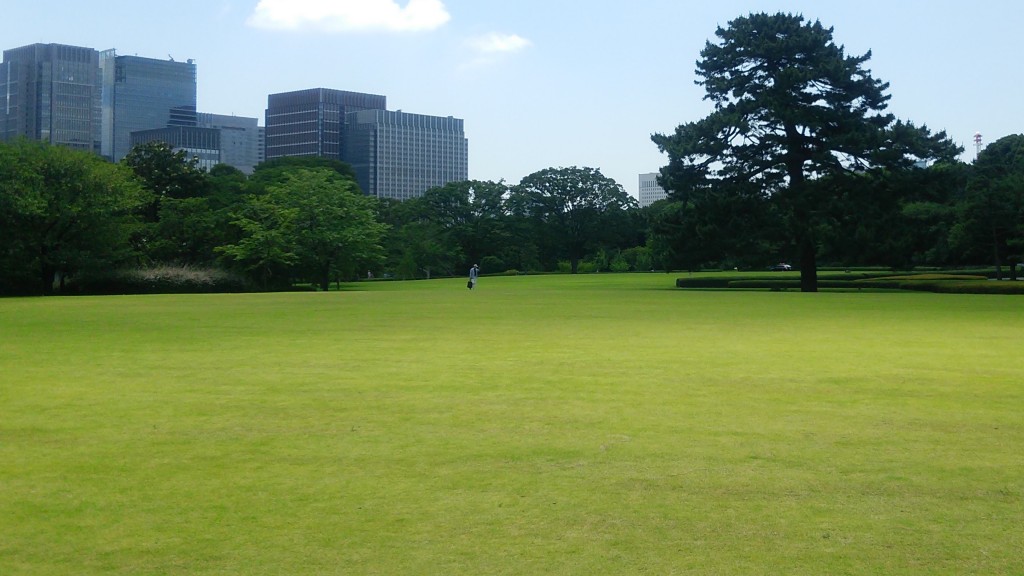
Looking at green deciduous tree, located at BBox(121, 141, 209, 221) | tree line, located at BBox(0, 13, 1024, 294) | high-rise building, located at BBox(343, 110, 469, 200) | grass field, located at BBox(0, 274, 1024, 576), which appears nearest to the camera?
grass field, located at BBox(0, 274, 1024, 576)

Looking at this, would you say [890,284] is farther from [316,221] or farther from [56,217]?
[56,217]

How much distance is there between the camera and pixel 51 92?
184000mm

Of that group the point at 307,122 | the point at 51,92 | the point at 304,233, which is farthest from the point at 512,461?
the point at 51,92

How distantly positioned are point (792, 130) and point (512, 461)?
128 ft

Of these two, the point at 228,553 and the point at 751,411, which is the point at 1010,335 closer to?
the point at 751,411

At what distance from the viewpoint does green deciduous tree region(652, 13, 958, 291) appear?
41000mm

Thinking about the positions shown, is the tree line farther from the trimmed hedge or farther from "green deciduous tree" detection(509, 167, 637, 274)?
"green deciduous tree" detection(509, 167, 637, 274)

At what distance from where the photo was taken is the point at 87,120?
189 metres

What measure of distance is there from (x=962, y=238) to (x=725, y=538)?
48.1 m

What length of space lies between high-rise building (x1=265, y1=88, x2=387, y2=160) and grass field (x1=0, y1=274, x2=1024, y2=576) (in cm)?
17558

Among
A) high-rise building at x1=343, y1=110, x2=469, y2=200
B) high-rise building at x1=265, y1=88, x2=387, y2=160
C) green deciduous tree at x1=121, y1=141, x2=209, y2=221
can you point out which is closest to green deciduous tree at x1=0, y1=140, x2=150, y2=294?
green deciduous tree at x1=121, y1=141, x2=209, y2=221

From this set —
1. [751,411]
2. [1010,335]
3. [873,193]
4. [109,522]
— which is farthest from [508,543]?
[873,193]

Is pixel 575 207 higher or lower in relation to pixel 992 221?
higher

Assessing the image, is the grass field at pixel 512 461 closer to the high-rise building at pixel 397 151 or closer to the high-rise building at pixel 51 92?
the high-rise building at pixel 397 151
